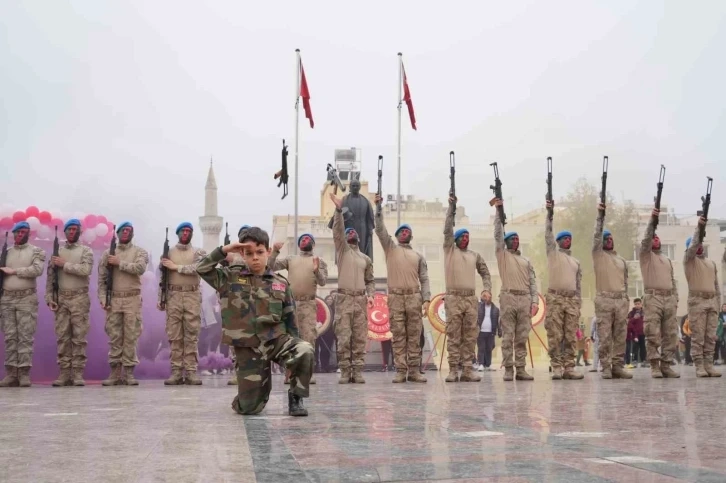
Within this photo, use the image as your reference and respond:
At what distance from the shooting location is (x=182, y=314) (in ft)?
38.2

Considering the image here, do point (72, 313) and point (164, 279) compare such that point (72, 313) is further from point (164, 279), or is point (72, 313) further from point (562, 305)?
point (562, 305)

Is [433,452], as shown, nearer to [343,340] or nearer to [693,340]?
[343,340]

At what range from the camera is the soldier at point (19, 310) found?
11586 mm

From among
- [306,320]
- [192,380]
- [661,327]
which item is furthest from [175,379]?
[661,327]

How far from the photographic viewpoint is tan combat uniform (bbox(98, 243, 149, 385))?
11.5 metres

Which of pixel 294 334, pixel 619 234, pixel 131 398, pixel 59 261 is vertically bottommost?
pixel 131 398

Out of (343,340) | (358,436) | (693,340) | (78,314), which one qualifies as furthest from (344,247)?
(358,436)

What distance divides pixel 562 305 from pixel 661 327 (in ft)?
4.71

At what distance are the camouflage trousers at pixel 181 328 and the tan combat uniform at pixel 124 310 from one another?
469 mm

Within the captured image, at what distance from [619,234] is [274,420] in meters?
34.7

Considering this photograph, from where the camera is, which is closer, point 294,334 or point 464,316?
point 294,334

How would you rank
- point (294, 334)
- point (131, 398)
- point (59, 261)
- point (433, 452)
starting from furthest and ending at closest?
point (59, 261) → point (131, 398) → point (294, 334) → point (433, 452)

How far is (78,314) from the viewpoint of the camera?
11648 millimetres

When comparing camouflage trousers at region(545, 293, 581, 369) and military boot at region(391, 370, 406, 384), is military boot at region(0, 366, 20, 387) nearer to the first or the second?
military boot at region(391, 370, 406, 384)
